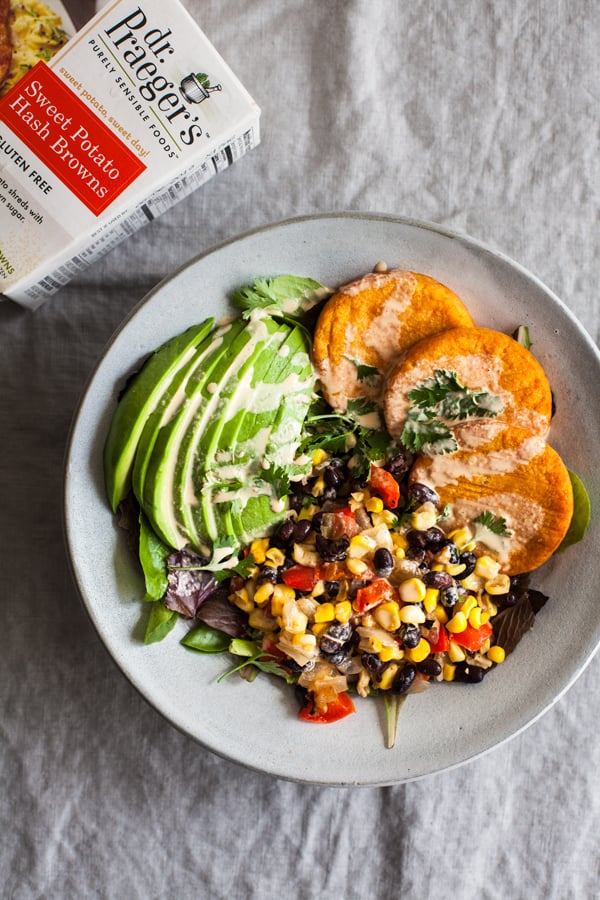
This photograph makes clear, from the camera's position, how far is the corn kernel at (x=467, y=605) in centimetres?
266

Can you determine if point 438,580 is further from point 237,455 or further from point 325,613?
point 237,455

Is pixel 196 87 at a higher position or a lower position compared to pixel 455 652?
higher

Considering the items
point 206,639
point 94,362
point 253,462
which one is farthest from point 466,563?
point 94,362

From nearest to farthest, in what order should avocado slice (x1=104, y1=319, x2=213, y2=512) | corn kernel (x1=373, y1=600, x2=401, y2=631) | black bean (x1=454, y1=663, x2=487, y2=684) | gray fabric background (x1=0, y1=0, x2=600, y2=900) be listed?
avocado slice (x1=104, y1=319, x2=213, y2=512), corn kernel (x1=373, y1=600, x2=401, y2=631), black bean (x1=454, y1=663, x2=487, y2=684), gray fabric background (x1=0, y1=0, x2=600, y2=900)

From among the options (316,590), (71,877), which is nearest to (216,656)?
(316,590)

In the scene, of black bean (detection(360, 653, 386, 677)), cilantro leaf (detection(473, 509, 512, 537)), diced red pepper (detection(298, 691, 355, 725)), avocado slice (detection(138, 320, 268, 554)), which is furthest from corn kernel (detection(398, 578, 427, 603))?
avocado slice (detection(138, 320, 268, 554))

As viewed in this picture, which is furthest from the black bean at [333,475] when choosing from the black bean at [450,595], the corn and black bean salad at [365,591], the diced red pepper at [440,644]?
the diced red pepper at [440,644]

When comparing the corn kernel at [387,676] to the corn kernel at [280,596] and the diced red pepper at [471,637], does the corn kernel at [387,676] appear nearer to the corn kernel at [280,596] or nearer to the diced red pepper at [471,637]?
the diced red pepper at [471,637]

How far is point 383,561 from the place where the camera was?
256 centimetres

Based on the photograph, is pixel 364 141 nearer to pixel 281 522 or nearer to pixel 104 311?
pixel 104 311

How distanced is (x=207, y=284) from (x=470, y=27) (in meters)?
1.67

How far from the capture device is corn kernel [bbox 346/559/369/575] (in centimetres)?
260

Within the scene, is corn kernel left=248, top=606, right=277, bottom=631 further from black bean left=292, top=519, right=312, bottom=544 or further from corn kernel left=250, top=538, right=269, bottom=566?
black bean left=292, top=519, right=312, bottom=544

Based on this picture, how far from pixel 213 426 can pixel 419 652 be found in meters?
1.06
